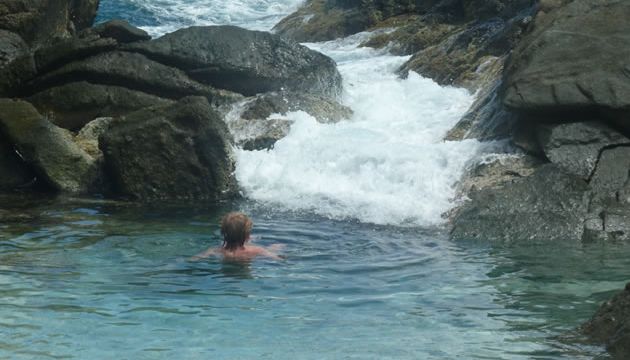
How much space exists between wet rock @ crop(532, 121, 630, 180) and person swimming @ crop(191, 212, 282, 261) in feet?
12.9

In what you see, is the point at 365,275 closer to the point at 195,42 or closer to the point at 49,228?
the point at 49,228

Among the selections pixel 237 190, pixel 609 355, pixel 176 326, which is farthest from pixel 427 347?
pixel 237 190

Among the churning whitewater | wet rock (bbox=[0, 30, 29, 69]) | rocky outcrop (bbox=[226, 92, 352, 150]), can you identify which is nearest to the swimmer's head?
the churning whitewater

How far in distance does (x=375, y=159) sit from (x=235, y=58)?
440cm

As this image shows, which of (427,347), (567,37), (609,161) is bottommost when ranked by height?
(427,347)

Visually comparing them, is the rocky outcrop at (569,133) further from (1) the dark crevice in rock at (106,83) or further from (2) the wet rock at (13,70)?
(2) the wet rock at (13,70)

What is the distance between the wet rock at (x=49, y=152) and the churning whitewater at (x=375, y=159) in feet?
7.77

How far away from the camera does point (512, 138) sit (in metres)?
12.4

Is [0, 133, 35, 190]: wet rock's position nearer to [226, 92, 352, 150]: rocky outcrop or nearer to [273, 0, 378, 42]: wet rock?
[226, 92, 352, 150]: rocky outcrop

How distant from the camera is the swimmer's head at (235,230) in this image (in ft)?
30.1

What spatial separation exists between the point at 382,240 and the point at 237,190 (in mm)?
3810

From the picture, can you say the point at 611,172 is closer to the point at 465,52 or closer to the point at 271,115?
the point at 271,115

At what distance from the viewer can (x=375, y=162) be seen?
44.3ft

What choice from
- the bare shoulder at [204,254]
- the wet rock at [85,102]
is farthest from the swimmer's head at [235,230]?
the wet rock at [85,102]
